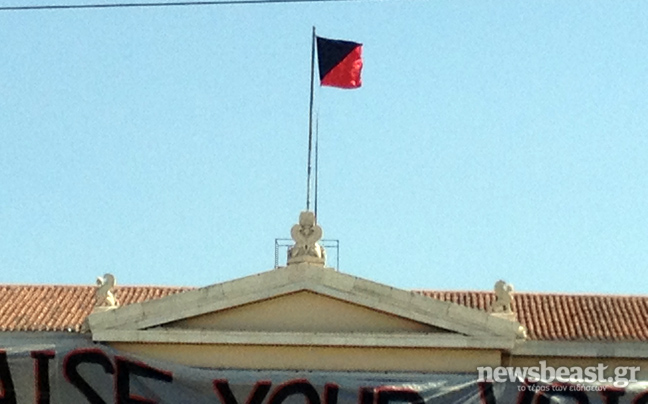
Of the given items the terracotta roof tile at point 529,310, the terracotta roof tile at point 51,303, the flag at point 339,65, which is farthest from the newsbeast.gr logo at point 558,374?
the terracotta roof tile at point 51,303

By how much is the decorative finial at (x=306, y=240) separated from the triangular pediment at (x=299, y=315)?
326 mm

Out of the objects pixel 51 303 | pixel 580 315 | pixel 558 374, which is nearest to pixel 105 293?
pixel 51 303

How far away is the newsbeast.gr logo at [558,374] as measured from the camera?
27.4 meters

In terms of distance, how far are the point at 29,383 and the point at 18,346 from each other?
2.32 ft

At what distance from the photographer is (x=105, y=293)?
95.1 ft

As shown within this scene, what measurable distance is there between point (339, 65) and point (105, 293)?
576 cm

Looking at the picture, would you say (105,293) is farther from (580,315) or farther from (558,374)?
(580,315)

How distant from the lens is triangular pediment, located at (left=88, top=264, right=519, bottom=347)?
2830cm

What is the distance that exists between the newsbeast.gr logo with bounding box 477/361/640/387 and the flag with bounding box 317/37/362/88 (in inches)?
230

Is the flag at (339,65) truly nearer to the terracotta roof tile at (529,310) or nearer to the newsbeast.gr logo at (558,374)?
the terracotta roof tile at (529,310)

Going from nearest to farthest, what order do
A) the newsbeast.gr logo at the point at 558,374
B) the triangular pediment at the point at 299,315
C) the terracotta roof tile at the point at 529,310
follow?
the newsbeast.gr logo at the point at 558,374
the triangular pediment at the point at 299,315
the terracotta roof tile at the point at 529,310

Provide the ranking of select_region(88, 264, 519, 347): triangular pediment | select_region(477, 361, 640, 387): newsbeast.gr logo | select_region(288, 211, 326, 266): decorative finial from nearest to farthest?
select_region(477, 361, 640, 387): newsbeast.gr logo
select_region(88, 264, 519, 347): triangular pediment
select_region(288, 211, 326, 266): decorative finial

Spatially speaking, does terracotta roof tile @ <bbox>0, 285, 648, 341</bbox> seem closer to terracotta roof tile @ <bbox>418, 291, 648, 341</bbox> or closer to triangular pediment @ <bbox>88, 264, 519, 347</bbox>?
terracotta roof tile @ <bbox>418, 291, 648, 341</bbox>

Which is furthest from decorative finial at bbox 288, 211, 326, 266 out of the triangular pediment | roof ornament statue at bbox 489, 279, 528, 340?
roof ornament statue at bbox 489, 279, 528, 340
